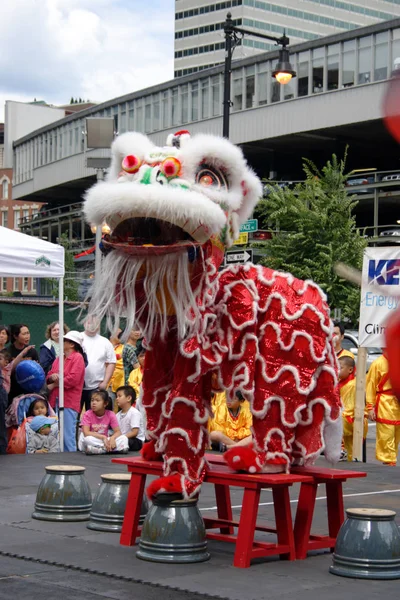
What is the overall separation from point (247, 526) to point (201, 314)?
52.1 inches

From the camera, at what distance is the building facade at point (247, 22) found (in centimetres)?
9956

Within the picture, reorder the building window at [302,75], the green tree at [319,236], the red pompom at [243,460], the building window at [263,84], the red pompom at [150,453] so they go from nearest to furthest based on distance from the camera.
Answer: the red pompom at [243,460]
the red pompom at [150,453]
the green tree at [319,236]
the building window at [302,75]
the building window at [263,84]

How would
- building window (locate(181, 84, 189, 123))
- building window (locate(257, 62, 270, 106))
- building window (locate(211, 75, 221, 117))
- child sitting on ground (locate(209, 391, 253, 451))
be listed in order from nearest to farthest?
child sitting on ground (locate(209, 391, 253, 451)), building window (locate(257, 62, 270, 106)), building window (locate(211, 75, 221, 117)), building window (locate(181, 84, 189, 123))

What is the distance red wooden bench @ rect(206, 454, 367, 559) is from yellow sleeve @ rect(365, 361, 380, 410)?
507 centimetres

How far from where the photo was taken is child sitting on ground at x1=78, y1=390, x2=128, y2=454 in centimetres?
1209

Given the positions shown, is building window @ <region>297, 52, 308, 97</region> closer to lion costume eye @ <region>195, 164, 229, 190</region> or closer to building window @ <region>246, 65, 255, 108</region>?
building window @ <region>246, 65, 255, 108</region>

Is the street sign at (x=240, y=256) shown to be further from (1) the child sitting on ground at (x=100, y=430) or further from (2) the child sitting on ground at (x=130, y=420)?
(1) the child sitting on ground at (x=100, y=430)

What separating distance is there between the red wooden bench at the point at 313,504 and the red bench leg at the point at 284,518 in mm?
116

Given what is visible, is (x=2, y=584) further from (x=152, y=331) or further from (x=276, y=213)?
(x=276, y=213)

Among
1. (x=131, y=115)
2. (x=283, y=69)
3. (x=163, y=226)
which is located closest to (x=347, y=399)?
(x=163, y=226)

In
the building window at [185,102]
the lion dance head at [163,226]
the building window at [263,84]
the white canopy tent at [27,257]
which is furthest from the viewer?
the building window at [185,102]

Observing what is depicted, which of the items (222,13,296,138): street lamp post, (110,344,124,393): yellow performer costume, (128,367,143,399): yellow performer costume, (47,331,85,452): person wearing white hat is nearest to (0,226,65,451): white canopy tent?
(47,331,85,452): person wearing white hat

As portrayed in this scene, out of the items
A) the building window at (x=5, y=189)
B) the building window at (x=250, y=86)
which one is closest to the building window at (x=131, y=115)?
the building window at (x=250, y=86)

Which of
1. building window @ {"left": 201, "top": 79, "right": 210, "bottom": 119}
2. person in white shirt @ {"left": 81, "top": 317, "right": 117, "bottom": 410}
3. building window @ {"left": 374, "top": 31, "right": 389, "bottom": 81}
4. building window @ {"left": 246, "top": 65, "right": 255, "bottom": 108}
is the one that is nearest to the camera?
person in white shirt @ {"left": 81, "top": 317, "right": 117, "bottom": 410}
